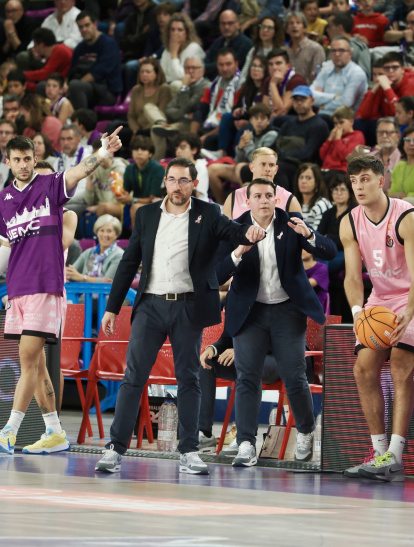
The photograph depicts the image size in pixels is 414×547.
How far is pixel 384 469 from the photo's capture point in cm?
688

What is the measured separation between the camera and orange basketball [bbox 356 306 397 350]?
691cm

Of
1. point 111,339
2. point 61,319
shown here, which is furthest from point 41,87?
point 61,319

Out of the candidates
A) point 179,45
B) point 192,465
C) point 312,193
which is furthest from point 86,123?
point 192,465

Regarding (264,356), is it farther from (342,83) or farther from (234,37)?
(234,37)

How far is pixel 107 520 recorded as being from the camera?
4625mm

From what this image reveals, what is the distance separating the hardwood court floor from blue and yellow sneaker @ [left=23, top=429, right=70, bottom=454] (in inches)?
21.9

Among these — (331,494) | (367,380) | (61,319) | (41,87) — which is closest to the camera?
(331,494)

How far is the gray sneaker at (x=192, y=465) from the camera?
22.7 ft

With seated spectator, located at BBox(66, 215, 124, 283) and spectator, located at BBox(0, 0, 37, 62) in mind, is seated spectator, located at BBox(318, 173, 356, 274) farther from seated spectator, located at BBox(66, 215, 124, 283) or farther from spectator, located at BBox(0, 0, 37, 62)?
spectator, located at BBox(0, 0, 37, 62)

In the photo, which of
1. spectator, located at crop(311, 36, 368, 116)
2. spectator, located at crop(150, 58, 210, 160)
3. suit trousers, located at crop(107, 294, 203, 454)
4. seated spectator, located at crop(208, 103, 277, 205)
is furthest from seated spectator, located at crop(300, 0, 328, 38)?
suit trousers, located at crop(107, 294, 203, 454)

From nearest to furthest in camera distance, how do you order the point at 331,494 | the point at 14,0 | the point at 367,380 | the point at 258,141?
the point at 331,494
the point at 367,380
the point at 258,141
the point at 14,0

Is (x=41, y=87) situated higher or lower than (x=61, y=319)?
higher

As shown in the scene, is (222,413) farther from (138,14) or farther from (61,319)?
(138,14)

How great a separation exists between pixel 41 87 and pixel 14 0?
2828 mm
